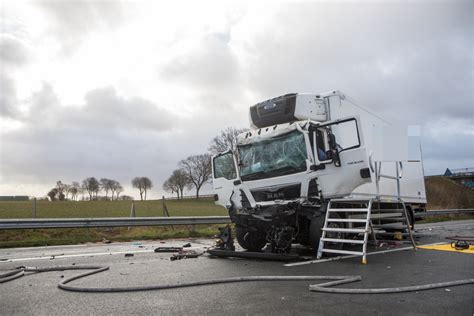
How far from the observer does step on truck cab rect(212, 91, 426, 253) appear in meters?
7.47

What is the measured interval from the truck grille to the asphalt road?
139cm

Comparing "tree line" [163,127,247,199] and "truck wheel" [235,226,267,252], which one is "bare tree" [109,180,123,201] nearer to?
"tree line" [163,127,247,199]

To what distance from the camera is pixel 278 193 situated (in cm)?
792

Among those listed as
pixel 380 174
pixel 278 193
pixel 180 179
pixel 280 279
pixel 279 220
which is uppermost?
pixel 180 179

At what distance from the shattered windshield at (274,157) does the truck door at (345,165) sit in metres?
0.40

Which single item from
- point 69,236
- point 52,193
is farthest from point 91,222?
point 52,193

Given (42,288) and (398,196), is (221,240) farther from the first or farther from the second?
(398,196)

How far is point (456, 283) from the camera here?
478cm

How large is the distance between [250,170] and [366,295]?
4.51m

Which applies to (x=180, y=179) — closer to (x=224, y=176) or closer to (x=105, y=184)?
(x=105, y=184)

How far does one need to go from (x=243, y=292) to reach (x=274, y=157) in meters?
4.01

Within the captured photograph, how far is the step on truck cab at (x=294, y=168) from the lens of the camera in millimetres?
7469

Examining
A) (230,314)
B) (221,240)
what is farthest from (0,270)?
(230,314)

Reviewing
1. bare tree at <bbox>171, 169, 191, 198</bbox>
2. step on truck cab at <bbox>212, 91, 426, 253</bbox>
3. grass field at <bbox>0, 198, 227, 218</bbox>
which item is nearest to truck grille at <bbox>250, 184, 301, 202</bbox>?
step on truck cab at <bbox>212, 91, 426, 253</bbox>
